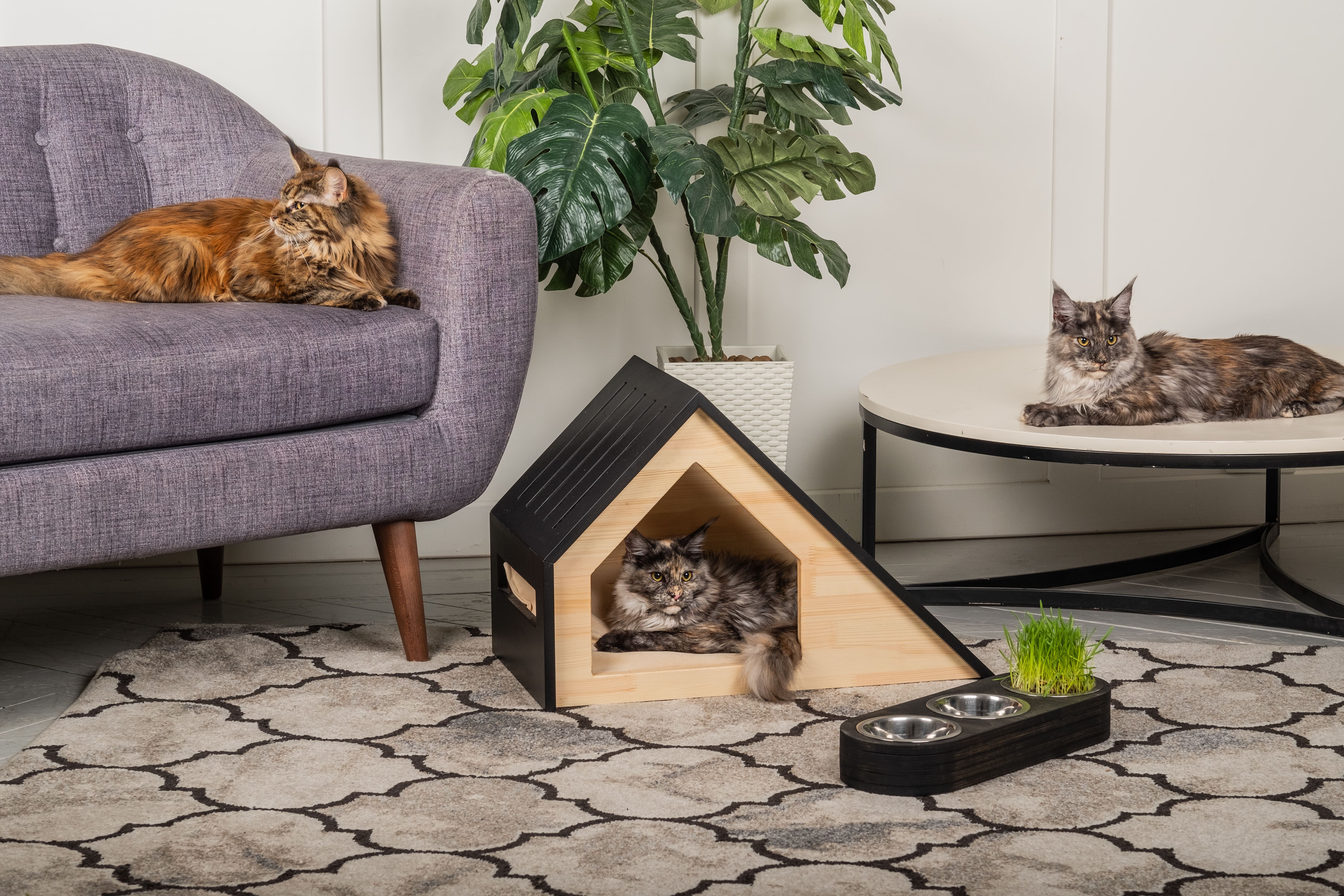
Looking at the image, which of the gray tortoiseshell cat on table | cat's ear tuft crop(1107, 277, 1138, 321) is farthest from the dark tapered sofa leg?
cat's ear tuft crop(1107, 277, 1138, 321)

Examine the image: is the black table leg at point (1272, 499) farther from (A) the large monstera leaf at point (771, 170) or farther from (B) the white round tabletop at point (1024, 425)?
(A) the large monstera leaf at point (771, 170)

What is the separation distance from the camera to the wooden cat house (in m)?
1.82

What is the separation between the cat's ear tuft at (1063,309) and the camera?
221 cm

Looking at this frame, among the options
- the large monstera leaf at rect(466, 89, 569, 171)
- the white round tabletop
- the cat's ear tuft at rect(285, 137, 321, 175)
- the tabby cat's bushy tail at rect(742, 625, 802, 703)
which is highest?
the large monstera leaf at rect(466, 89, 569, 171)

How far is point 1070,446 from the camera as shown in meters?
2.03

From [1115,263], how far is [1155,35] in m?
0.50

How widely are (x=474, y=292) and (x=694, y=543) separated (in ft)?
1.59

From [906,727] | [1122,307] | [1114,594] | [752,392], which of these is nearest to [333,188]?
[752,392]

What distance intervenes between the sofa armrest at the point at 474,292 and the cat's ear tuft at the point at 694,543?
0.32 metres

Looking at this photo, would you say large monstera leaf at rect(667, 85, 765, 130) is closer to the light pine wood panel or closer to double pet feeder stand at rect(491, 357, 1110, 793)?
double pet feeder stand at rect(491, 357, 1110, 793)

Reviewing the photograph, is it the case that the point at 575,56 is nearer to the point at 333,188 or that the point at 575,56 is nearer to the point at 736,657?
the point at 333,188

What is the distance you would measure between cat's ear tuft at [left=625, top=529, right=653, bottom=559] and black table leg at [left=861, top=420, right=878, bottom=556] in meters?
0.56

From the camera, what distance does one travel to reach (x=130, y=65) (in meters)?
2.46

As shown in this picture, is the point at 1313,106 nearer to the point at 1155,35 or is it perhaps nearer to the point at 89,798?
the point at 1155,35
